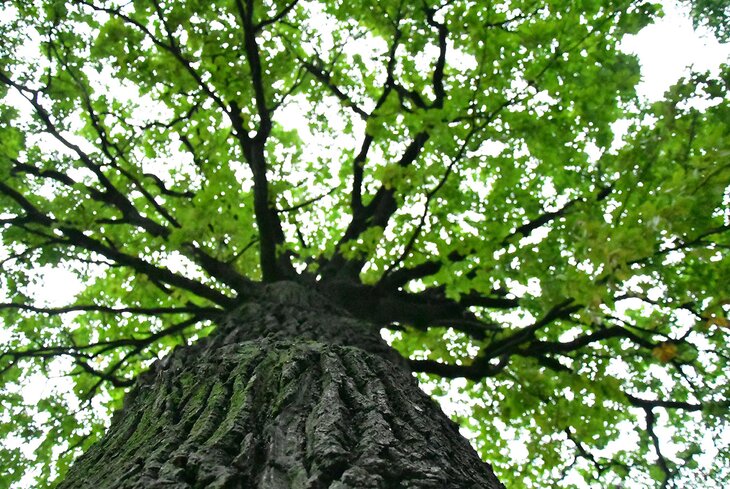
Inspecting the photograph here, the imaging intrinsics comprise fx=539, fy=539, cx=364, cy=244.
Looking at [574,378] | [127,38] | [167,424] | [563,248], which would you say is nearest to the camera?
[167,424]

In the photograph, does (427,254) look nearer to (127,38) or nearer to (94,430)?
(127,38)

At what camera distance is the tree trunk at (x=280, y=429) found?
1.55 metres

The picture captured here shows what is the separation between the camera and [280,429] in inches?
73.2

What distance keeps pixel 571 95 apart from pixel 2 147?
18.7 feet

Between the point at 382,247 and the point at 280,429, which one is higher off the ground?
the point at 382,247

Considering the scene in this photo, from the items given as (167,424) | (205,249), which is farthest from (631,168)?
(205,249)

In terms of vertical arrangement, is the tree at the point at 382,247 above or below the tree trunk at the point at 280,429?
above

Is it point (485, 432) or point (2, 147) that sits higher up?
point (2, 147)

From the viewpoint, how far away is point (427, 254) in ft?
14.8

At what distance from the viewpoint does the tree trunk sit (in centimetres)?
155

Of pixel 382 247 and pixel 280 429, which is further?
pixel 382 247

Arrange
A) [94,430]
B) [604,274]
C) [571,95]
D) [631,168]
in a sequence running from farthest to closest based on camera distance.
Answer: [94,430], [571,95], [631,168], [604,274]

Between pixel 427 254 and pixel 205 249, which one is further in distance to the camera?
pixel 205 249

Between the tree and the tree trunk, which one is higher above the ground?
the tree
